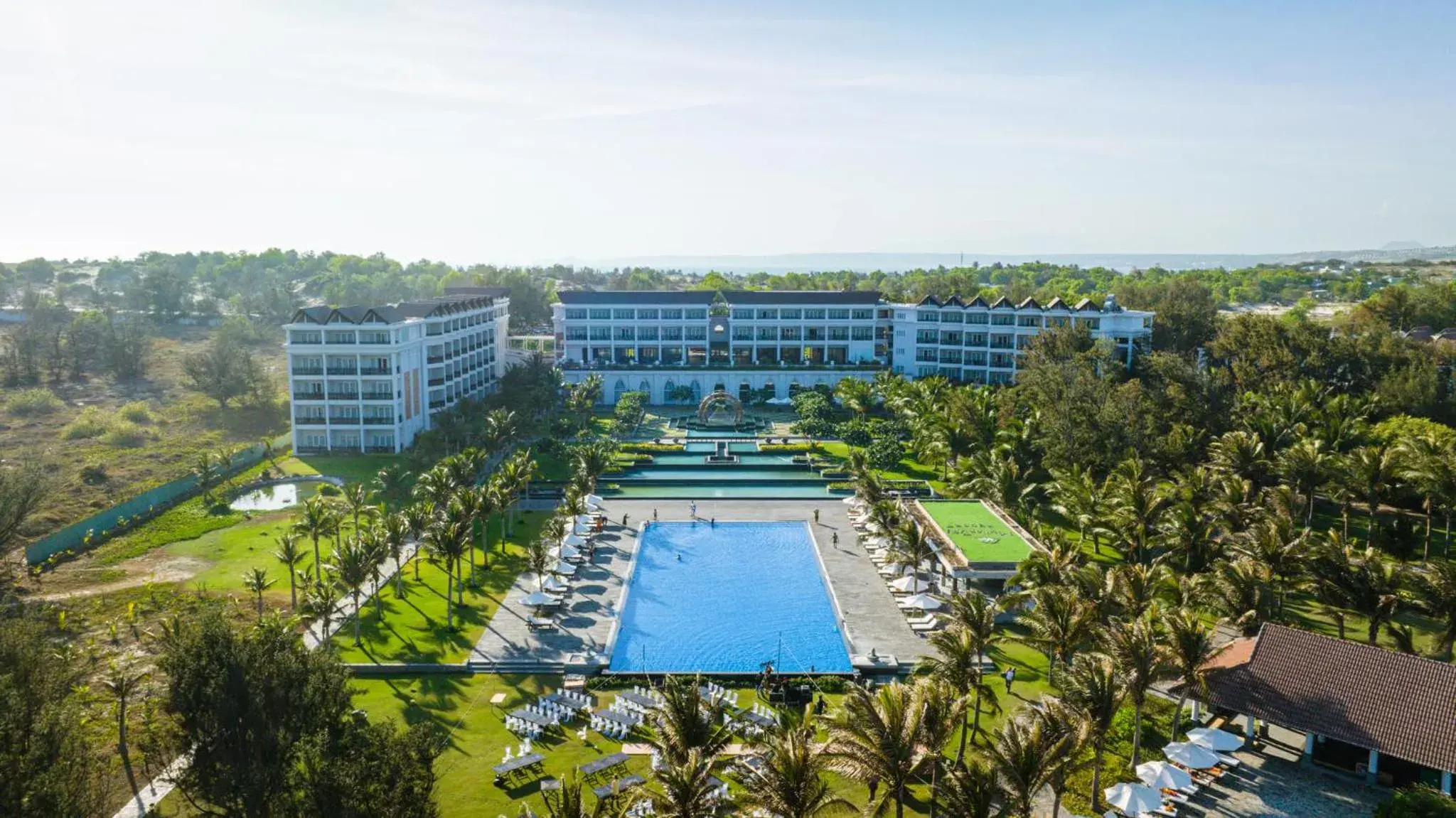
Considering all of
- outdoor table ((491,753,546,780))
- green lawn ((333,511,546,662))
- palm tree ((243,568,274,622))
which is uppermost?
palm tree ((243,568,274,622))

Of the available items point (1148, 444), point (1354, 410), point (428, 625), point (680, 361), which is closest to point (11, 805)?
point (428, 625)

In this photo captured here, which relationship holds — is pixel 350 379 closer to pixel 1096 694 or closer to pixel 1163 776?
pixel 1096 694

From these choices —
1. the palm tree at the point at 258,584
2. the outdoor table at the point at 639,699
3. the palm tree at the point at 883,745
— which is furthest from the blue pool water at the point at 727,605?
the palm tree at the point at 258,584

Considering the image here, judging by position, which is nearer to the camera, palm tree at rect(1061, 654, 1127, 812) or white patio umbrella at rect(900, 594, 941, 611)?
palm tree at rect(1061, 654, 1127, 812)

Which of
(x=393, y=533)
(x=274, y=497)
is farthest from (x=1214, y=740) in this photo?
(x=274, y=497)

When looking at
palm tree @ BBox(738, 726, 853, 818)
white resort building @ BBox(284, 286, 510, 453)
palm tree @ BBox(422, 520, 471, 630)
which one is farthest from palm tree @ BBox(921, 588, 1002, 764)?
white resort building @ BBox(284, 286, 510, 453)

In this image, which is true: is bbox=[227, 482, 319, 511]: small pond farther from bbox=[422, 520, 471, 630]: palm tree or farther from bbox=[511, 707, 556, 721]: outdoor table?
bbox=[511, 707, 556, 721]: outdoor table

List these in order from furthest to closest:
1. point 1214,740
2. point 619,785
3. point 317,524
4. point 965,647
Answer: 1. point 317,524
2. point 1214,740
3. point 965,647
4. point 619,785
